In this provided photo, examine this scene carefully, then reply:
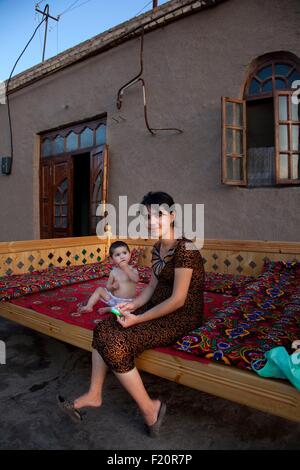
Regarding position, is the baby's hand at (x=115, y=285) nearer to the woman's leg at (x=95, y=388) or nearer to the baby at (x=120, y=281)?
the baby at (x=120, y=281)

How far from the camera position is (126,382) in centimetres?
179

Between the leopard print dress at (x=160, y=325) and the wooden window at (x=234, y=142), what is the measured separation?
281 cm

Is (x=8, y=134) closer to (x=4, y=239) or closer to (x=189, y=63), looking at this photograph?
(x=4, y=239)

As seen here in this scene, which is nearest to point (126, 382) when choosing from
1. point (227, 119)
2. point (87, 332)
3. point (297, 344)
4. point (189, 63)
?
point (87, 332)

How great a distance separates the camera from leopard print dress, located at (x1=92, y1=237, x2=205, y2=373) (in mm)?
1802

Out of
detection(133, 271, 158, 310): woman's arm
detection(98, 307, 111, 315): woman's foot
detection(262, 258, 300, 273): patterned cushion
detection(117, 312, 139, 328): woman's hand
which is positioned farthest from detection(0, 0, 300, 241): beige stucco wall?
detection(117, 312, 139, 328): woman's hand

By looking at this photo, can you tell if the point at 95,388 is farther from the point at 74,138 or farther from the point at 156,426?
the point at 74,138

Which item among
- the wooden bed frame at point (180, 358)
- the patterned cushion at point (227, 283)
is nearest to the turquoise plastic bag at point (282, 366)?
the wooden bed frame at point (180, 358)

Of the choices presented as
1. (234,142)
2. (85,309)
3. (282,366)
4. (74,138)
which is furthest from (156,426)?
(74,138)

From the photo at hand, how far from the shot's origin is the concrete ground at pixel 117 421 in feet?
6.13

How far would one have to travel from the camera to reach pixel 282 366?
1492 millimetres

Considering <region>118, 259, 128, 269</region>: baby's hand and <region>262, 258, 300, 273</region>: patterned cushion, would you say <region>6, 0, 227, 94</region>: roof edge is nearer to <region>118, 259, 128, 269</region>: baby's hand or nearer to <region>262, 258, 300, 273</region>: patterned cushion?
<region>262, 258, 300, 273</region>: patterned cushion

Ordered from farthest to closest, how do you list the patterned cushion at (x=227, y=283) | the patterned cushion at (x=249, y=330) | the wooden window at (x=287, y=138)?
1. the wooden window at (x=287, y=138)
2. the patterned cushion at (x=227, y=283)
3. the patterned cushion at (x=249, y=330)

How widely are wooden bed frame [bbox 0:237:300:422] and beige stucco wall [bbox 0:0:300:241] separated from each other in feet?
2.20
